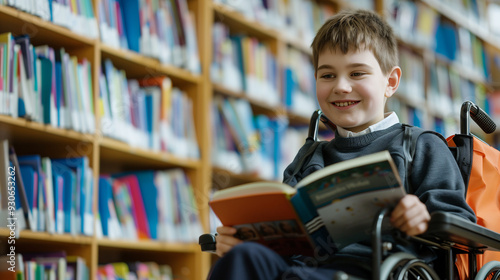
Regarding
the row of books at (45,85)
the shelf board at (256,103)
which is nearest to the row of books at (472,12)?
the shelf board at (256,103)

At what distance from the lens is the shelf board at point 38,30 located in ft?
6.92

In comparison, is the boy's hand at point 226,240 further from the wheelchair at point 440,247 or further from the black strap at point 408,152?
the black strap at point 408,152

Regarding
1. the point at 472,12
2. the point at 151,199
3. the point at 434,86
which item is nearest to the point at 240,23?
the point at 151,199

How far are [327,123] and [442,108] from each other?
2.88m

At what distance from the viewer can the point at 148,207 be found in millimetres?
2639

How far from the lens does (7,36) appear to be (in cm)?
205

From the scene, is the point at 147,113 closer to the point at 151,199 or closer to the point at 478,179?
the point at 151,199

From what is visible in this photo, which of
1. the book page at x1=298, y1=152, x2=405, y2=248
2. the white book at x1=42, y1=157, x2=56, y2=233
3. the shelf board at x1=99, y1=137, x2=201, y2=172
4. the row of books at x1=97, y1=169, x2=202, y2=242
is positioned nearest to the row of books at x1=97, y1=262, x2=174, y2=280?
the row of books at x1=97, y1=169, x2=202, y2=242

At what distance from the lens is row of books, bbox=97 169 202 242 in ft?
8.00

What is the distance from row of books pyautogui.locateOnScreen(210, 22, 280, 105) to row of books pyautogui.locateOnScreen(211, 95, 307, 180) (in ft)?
0.31

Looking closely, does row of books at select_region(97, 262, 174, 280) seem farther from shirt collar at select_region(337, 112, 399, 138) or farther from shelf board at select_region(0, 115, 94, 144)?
shirt collar at select_region(337, 112, 399, 138)

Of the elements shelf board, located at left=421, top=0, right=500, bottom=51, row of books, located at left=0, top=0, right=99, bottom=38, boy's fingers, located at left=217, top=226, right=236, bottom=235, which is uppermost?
shelf board, located at left=421, top=0, right=500, bottom=51

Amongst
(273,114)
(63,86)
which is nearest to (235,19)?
(273,114)

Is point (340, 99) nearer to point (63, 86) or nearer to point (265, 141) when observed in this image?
point (63, 86)
